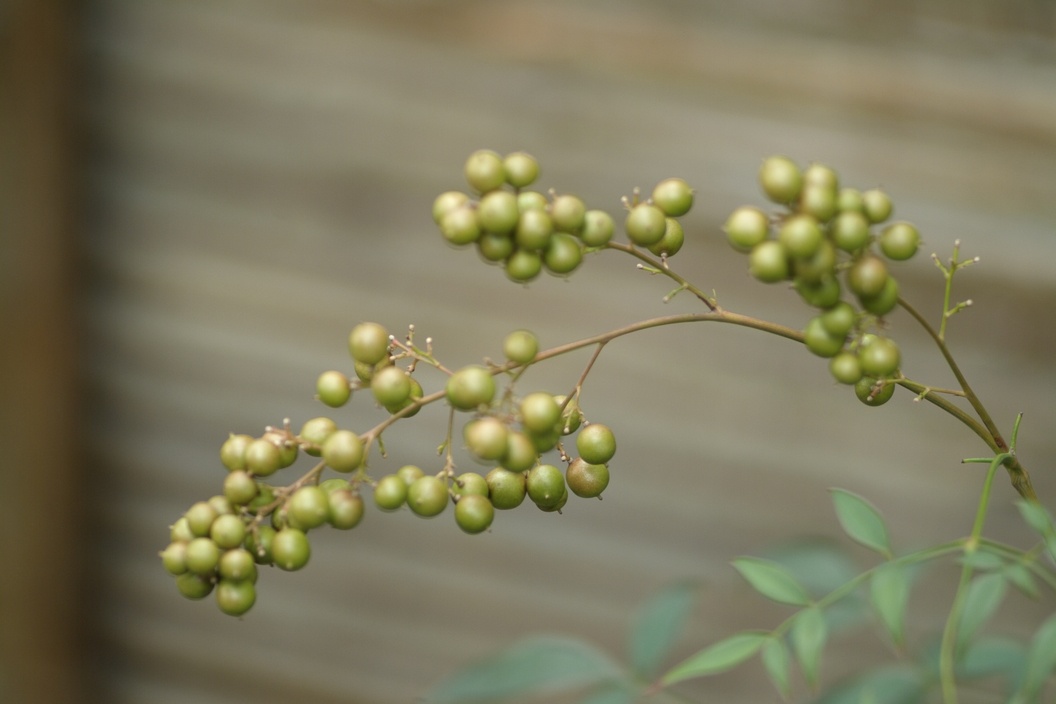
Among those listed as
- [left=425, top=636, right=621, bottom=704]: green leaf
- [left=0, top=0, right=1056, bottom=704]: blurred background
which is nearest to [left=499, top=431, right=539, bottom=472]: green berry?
[left=425, top=636, right=621, bottom=704]: green leaf

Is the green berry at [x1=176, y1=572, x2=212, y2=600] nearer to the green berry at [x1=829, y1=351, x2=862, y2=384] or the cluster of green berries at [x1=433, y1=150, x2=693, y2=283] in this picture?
the cluster of green berries at [x1=433, y1=150, x2=693, y2=283]

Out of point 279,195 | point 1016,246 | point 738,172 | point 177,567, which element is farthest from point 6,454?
point 1016,246

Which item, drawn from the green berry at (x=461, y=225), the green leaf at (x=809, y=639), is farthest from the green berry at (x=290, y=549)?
the green leaf at (x=809, y=639)

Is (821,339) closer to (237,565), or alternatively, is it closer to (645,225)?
(645,225)

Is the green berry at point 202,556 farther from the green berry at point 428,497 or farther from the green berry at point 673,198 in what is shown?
the green berry at point 673,198

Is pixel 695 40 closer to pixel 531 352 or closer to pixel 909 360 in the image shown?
pixel 909 360
